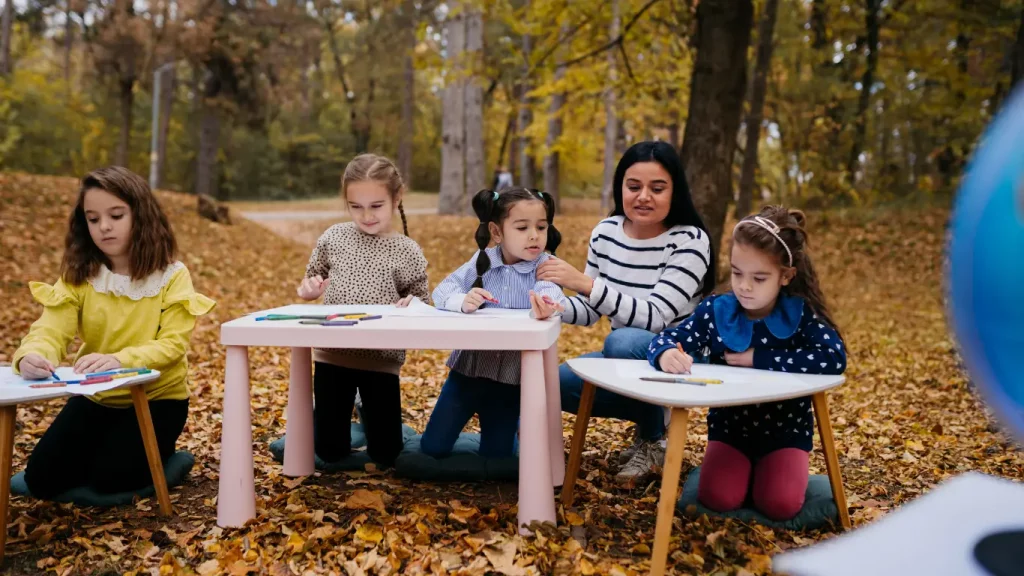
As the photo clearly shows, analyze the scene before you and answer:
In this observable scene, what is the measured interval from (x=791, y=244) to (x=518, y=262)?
1.18 meters

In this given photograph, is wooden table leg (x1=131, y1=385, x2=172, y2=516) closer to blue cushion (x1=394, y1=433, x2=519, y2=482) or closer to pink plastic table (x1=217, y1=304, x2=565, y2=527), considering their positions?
pink plastic table (x1=217, y1=304, x2=565, y2=527)

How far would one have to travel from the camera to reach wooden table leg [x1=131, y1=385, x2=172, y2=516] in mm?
3154

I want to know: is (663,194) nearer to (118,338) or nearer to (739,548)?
(739,548)

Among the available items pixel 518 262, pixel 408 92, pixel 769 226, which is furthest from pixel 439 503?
pixel 408 92

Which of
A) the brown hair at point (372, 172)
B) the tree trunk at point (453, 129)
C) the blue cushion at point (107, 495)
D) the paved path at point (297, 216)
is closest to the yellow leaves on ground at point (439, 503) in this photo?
the blue cushion at point (107, 495)

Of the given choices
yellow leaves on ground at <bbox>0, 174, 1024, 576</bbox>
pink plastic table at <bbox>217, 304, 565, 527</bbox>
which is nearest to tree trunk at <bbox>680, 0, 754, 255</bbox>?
yellow leaves on ground at <bbox>0, 174, 1024, 576</bbox>

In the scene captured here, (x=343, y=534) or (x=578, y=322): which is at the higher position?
(x=578, y=322)

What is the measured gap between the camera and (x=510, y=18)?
8703mm

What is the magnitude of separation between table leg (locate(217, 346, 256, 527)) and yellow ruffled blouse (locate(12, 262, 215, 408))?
519 millimetres

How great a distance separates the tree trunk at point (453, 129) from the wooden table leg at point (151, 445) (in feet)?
43.4

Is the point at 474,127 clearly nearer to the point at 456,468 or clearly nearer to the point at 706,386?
the point at 456,468

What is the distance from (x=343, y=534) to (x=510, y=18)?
6844 mm

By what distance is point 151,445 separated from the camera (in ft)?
10.6

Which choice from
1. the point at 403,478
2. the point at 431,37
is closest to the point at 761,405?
the point at 403,478
